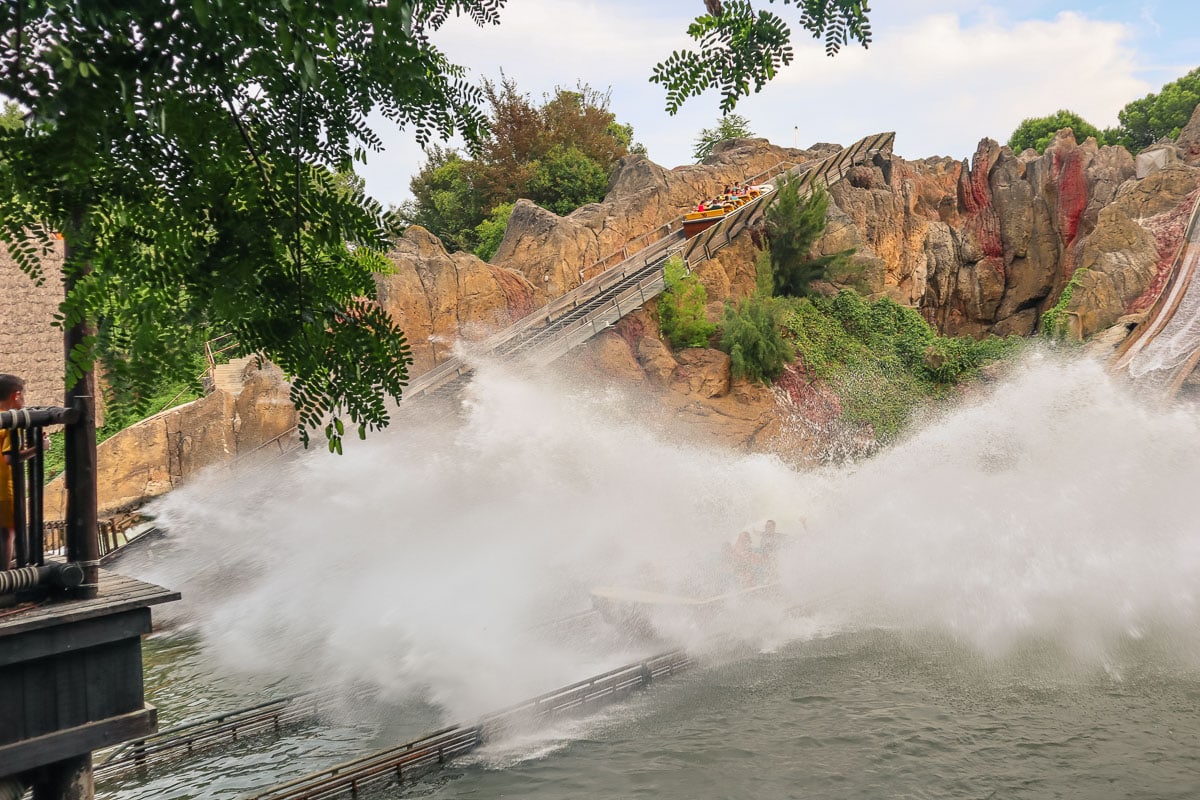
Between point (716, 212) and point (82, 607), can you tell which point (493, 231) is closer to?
point (716, 212)

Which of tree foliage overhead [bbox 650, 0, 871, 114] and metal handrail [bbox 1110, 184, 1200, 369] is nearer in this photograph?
tree foliage overhead [bbox 650, 0, 871, 114]

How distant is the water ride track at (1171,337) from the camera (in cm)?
1952

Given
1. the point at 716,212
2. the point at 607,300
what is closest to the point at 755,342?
the point at 607,300

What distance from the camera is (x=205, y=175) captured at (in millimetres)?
2936

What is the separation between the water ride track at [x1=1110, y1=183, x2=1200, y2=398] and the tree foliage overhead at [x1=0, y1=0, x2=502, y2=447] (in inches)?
793

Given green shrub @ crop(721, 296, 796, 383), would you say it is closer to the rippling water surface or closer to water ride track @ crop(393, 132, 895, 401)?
water ride track @ crop(393, 132, 895, 401)

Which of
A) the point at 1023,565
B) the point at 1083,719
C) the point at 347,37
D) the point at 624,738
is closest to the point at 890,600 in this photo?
the point at 1023,565

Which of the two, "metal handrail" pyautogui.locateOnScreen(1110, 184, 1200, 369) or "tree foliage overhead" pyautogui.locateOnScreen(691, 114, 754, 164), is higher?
"tree foliage overhead" pyautogui.locateOnScreen(691, 114, 754, 164)

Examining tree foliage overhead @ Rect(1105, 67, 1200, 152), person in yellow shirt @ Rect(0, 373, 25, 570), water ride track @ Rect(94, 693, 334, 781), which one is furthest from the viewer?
tree foliage overhead @ Rect(1105, 67, 1200, 152)

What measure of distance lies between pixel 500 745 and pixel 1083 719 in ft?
19.5

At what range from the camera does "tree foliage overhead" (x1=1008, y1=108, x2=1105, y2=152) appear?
2114 inches

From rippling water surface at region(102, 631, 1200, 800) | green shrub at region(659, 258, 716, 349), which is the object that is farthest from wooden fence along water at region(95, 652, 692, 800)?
green shrub at region(659, 258, 716, 349)

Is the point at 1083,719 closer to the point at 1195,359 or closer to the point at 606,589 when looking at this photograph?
the point at 606,589

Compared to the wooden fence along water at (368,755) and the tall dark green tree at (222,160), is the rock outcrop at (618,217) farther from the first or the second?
the tall dark green tree at (222,160)
